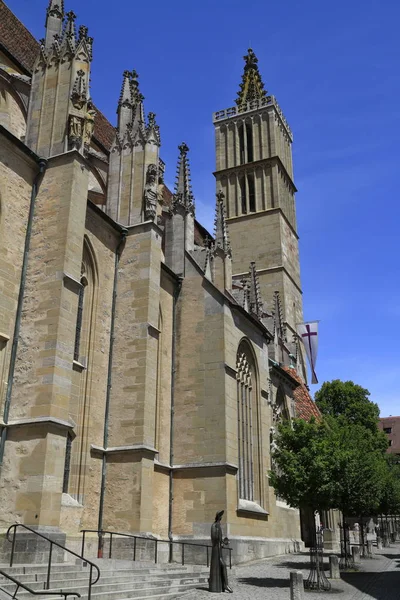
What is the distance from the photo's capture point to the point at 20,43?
21547 millimetres

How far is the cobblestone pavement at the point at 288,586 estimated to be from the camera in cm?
1230

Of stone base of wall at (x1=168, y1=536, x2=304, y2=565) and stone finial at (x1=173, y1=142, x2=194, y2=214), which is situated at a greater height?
stone finial at (x1=173, y1=142, x2=194, y2=214)

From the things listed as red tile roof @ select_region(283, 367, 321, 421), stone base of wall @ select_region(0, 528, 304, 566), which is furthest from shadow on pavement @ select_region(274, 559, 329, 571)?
red tile roof @ select_region(283, 367, 321, 421)

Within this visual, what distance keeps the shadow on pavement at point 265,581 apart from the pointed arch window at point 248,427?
4.72m

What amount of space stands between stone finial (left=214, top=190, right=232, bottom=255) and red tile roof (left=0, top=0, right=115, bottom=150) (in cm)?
497

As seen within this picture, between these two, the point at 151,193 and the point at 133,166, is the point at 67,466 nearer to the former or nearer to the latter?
the point at 151,193

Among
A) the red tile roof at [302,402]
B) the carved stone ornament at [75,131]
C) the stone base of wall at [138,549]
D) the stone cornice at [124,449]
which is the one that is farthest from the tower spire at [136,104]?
the red tile roof at [302,402]

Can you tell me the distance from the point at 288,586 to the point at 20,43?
19328mm

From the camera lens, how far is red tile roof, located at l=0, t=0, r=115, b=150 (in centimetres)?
1997

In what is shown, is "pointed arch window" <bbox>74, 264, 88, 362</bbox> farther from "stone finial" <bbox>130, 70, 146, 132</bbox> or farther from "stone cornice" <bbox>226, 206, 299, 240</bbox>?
"stone cornice" <bbox>226, 206, 299, 240</bbox>

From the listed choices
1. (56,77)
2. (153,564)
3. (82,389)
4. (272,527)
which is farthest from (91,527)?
(56,77)

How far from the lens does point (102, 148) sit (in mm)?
22703

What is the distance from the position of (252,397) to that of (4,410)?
11716 mm

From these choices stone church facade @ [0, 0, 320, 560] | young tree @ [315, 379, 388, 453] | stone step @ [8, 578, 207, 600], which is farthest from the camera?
young tree @ [315, 379, 388, 453]
